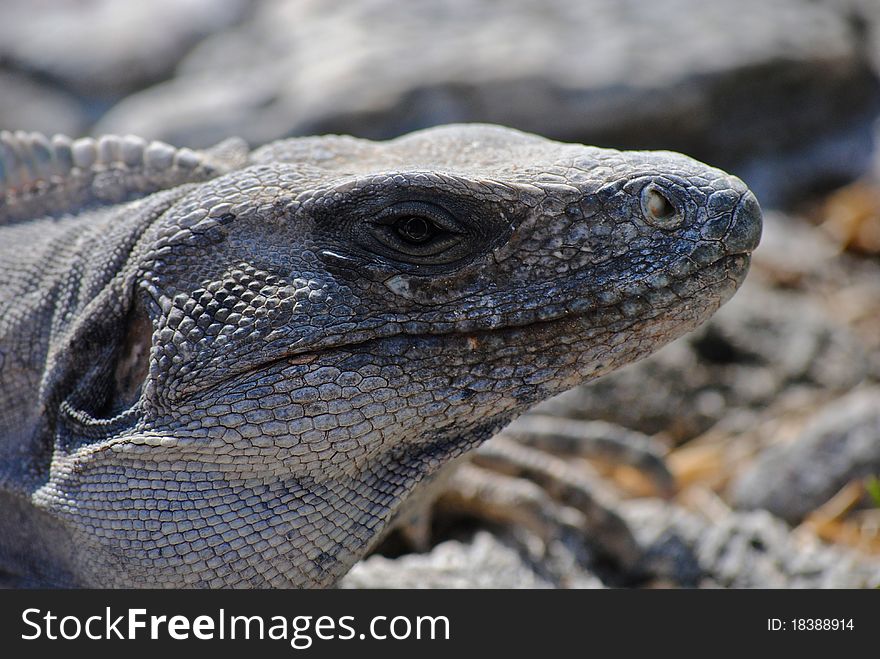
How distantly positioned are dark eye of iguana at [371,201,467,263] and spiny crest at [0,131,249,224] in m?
0.76

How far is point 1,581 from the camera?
3.82m

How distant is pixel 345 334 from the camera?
319 cm

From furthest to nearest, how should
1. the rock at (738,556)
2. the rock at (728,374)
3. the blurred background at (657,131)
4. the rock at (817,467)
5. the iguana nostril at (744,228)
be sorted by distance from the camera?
the rock at (728,374) < the rock at (817,467) < the blurred background at (657,131) < the rock at (738,556) < the iguana nostril at (744,228)

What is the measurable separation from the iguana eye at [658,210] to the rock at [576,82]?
6689 millimetres

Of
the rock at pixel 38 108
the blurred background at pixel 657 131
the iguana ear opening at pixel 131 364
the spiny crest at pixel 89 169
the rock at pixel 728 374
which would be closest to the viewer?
the iguana ear opening at pixel 131 364

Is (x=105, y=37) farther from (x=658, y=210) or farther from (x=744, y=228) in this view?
(x=744, y=228)

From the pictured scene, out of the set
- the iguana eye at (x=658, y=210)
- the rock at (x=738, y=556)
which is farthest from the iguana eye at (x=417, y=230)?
the rock at (x=738, y=556)

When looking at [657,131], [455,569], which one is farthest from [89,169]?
[657,131]

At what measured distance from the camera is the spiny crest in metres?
3.75

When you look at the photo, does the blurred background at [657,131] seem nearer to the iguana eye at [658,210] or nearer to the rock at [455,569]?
the rock at [455,569]

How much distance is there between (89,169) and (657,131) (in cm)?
719

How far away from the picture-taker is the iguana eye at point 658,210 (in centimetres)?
320

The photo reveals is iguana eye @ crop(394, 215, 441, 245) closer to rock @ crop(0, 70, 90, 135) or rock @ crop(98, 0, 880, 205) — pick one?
rock @ crop(98, 0, 880, 205)
